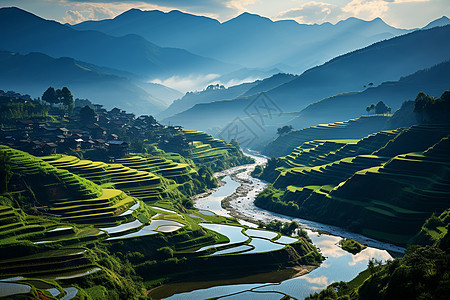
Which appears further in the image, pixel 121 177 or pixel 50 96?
pixel 50 96

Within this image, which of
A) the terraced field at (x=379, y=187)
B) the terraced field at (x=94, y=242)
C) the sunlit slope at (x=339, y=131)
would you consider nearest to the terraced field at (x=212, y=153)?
the sunlit slope at (x=339, y=131)

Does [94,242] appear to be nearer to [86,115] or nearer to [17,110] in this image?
[86,115]

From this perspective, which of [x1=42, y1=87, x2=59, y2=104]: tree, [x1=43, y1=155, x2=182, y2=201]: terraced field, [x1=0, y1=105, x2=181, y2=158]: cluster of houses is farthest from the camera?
[x1=42, y1=87, x2=59, y2=104]: tree

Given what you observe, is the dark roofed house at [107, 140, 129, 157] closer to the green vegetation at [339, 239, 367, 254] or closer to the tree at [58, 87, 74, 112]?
the tree at [58, 87, 74, 112]

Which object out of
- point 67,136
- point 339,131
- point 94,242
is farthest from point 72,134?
point 339,131

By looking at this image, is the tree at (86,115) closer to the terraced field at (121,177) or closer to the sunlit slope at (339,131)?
the terraced field at (121,177)

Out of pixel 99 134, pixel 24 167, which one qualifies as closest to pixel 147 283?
pixel 24 167

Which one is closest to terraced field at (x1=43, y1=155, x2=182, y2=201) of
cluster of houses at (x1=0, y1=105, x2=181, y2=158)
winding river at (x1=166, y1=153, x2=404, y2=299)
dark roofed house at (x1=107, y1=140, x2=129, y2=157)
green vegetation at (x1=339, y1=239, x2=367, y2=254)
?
winding river at (x1=166, y1=153, x2=404, y2=299)
